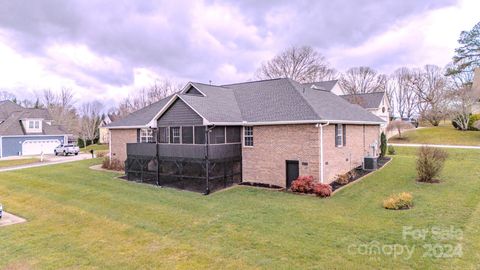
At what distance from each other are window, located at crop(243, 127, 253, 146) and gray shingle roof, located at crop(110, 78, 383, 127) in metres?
0.60

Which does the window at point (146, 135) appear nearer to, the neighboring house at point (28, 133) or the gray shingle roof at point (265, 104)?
the gray shingle roof at point (265, 104)

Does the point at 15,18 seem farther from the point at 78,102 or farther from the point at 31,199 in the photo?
the point at 78,102

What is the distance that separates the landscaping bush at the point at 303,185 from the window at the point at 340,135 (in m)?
3.57

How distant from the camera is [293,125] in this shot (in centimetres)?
1633

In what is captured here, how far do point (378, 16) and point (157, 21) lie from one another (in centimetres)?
1411

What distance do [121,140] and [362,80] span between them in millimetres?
53248

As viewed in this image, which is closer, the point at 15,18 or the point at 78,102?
the point at 15,18

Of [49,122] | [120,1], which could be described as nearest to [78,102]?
[49,122]

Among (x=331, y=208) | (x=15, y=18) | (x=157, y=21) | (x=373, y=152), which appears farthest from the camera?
(x=373, y=152)

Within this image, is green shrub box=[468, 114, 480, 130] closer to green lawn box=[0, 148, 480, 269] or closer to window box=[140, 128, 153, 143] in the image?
green lawn box=[0, 148, 480, 269]

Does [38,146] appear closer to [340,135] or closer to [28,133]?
[28,133]

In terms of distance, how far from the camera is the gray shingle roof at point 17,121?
1519 inches

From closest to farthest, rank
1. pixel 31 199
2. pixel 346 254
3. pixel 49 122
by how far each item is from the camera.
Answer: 1. pixel 346 254
2. pixel 31 199
3. pixel 49 122

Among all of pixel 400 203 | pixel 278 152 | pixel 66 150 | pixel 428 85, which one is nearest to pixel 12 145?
pixel 66 150
